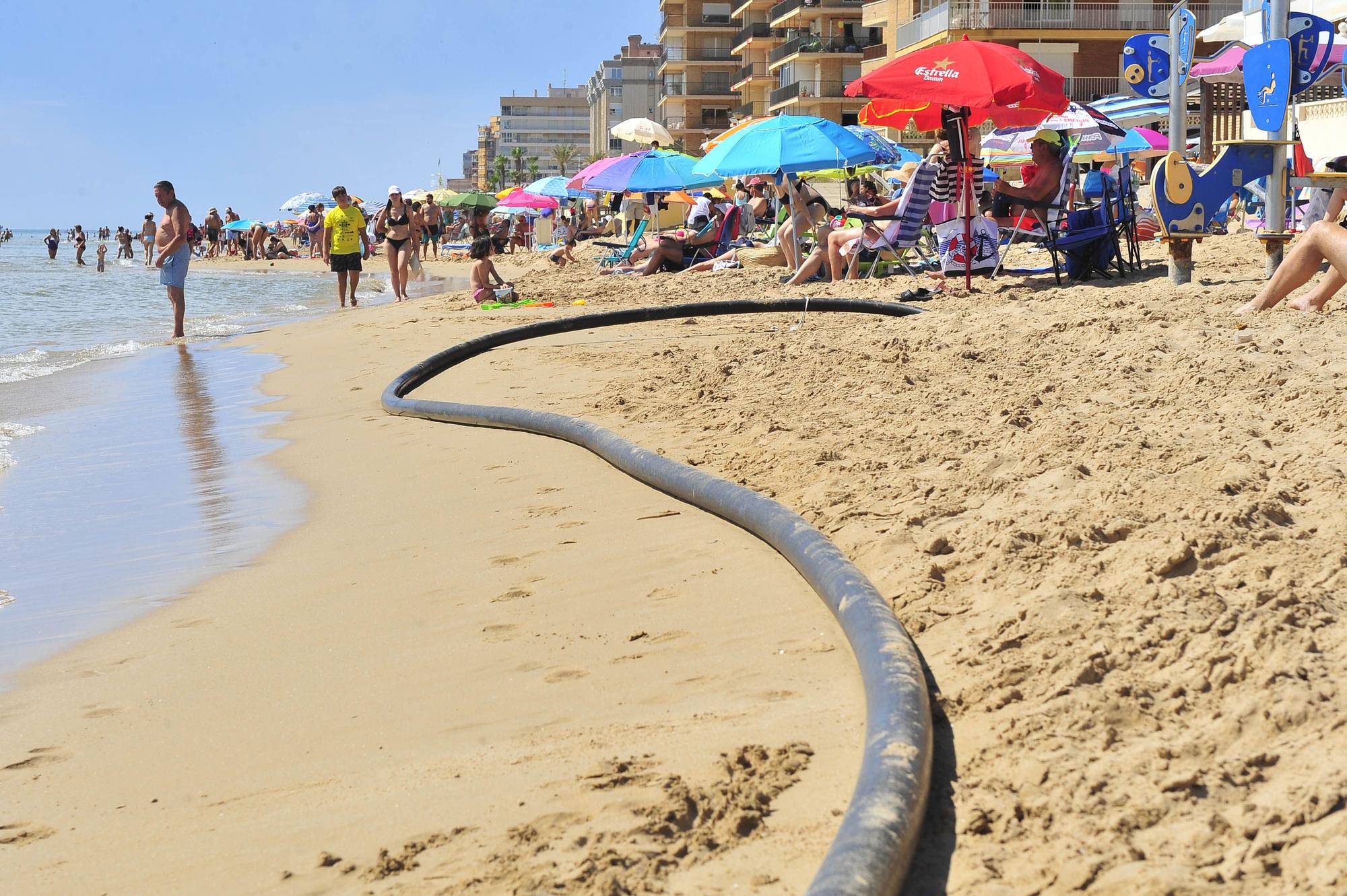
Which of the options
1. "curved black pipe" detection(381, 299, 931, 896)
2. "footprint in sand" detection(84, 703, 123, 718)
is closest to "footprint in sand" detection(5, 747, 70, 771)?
"footprint in sand" detection(84, 703, 123, 718)

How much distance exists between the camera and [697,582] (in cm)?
357

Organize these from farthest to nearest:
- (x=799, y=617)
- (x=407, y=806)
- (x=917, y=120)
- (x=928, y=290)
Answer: (x=917, y=120) → (x=928, y=290) → (x=799, y=617) → (x=407, y=806)

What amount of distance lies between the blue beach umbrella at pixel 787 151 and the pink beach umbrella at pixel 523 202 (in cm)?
2598

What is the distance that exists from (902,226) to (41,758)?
9.44 meters

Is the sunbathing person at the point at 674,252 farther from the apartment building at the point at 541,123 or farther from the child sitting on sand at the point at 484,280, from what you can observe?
the apartment building at the point at 541,123

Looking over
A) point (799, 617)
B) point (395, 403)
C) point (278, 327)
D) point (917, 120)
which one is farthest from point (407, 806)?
point (278, 327)

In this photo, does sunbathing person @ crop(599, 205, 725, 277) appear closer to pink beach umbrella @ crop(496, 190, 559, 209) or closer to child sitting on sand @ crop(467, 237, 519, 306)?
child sitting on sand @ crop(467, 237, 519, 306)

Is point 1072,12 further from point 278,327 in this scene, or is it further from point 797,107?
point 278,327

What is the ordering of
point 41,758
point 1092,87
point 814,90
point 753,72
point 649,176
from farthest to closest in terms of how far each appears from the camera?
point 753,72 < point 814,90 < point 1092,87 < point 649,176 < point 41,758

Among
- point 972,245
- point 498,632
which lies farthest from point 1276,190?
point 498,632

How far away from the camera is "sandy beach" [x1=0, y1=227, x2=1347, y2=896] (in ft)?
7.05

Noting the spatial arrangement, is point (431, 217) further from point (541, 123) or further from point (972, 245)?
point (541, 123)

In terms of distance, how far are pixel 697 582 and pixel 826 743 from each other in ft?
3.59

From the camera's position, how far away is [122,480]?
239 inches
